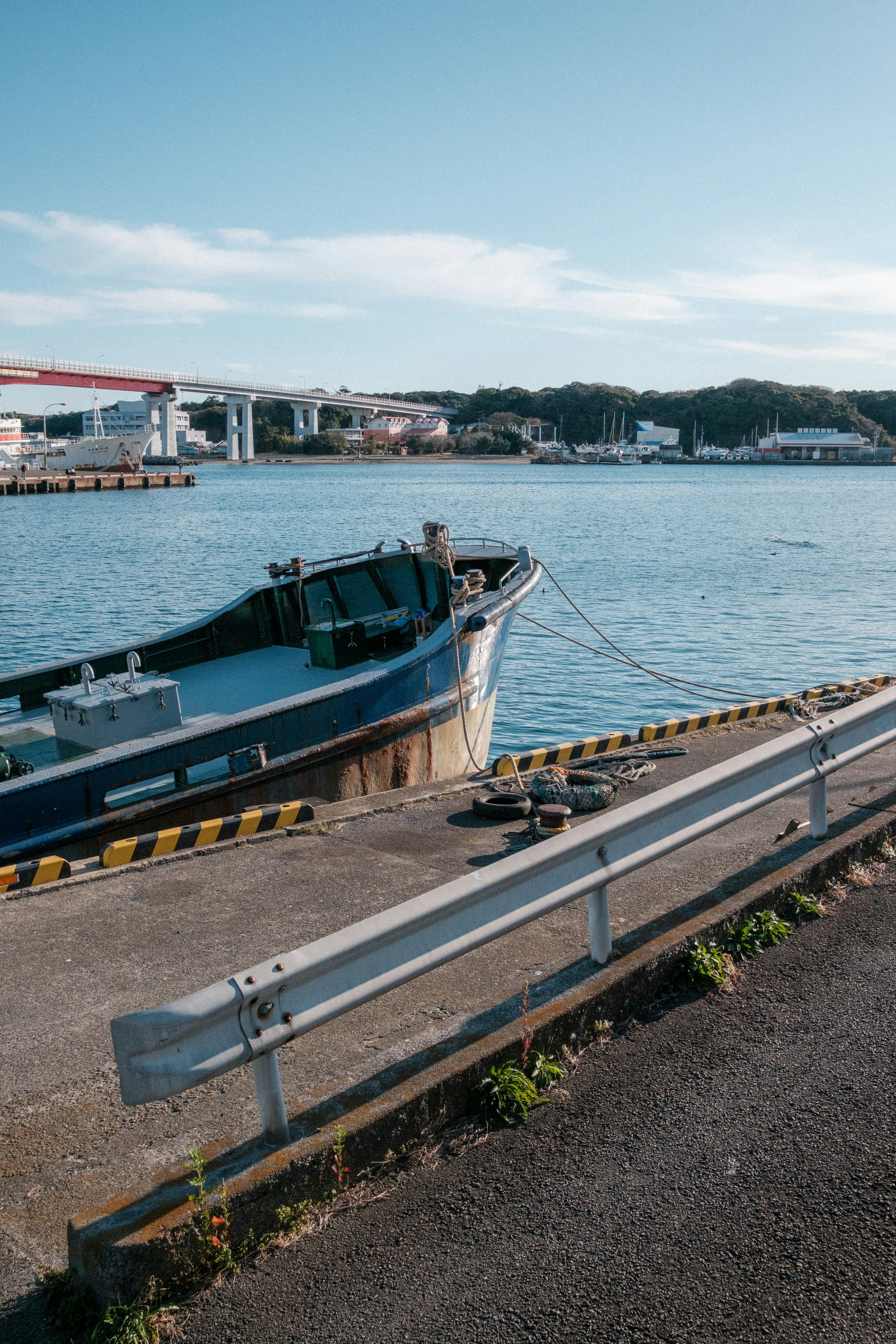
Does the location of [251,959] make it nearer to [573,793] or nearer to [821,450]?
[573,793]

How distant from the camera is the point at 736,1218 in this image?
3.09 meters

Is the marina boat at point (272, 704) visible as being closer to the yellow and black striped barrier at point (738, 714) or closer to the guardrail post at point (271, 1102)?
the yellow and black striped barrier at point (738, 714)

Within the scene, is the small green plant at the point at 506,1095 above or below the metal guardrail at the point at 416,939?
below

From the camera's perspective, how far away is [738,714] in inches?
424

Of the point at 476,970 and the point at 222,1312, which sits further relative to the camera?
the point at 476,970

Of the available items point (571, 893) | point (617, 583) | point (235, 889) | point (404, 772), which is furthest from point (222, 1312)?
point (617, 583)

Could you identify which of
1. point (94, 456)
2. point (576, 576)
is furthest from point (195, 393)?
point (576, 576)

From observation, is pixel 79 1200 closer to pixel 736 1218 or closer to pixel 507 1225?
pixel 507 1225

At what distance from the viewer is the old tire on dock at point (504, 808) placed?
6.93 meters

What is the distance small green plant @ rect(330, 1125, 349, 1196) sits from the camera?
3.16 m

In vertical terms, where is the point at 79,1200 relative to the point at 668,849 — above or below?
below

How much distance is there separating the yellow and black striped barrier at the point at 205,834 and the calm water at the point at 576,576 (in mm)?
6824

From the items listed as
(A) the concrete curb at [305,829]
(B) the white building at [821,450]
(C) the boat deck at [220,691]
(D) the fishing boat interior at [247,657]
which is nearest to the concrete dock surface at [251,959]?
(A) the concrete curb at [305,829]

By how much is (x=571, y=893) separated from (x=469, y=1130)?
0.91 meters
